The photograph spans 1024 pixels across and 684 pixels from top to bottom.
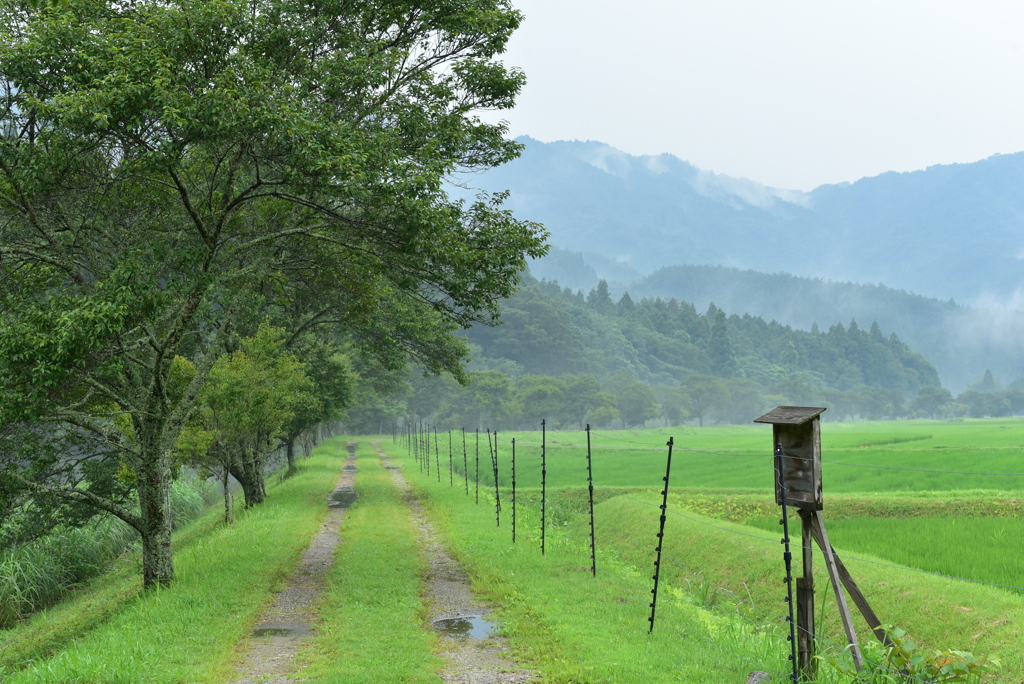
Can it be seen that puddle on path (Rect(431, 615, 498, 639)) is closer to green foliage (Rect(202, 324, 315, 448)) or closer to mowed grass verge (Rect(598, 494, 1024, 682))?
mowed grass verge (Rect(598, 494, 1024, 682))

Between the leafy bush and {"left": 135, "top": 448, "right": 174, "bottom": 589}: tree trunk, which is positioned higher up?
{"left": 135, "top": 448, "right": 174, "bottom": 589}: tree trunk

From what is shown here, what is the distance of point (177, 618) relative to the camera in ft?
36.6

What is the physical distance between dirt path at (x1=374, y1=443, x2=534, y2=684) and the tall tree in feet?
16.7

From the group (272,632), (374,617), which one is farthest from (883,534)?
(272,632)

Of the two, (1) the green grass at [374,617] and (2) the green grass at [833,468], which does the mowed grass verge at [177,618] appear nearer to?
(1) the green grass at [374,617]

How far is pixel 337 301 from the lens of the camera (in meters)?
22.2

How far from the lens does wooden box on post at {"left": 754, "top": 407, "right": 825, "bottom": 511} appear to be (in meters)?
7.72

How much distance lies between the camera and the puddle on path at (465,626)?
10445 millimetres

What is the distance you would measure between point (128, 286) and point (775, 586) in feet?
43.6

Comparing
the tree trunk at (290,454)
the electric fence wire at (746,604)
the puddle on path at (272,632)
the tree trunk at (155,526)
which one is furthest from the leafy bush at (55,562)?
the electric fence wire at (746,604)

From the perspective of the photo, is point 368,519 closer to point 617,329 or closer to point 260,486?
point 260,486

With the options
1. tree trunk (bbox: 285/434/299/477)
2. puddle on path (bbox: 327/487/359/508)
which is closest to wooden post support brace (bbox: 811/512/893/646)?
puddle on path (bbox: 327/487/359/508)

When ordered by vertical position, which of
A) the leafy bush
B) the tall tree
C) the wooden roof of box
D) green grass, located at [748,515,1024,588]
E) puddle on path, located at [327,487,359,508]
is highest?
the tall tree

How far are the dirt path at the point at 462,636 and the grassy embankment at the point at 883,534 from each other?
12.6 feet
